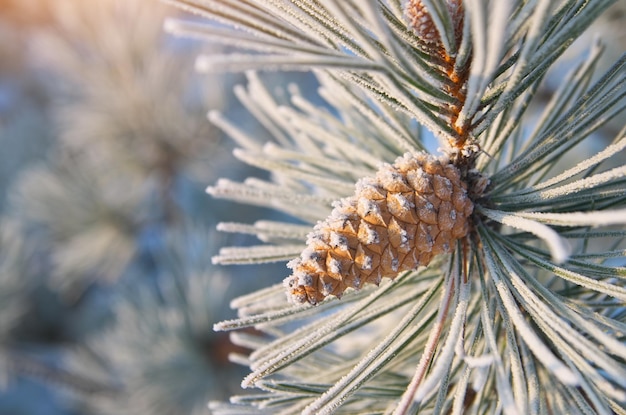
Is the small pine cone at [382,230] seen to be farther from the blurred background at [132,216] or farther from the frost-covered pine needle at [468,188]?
the blurred background at [132,216]

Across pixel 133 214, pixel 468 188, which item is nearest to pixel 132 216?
pixel 133 214

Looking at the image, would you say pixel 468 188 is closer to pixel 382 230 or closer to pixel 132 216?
pixel 382 230

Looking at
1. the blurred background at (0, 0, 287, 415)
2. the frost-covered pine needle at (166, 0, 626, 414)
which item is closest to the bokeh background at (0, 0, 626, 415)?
the blurred background at (0, 0, 287, 415)

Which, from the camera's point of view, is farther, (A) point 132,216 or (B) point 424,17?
(A) point 132,216

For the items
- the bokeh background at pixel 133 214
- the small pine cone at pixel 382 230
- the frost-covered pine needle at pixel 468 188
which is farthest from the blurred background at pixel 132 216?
the small pine cone at pixel 382 230

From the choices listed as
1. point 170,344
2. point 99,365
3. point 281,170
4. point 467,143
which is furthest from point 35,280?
point 467,143

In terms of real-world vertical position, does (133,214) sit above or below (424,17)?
above
